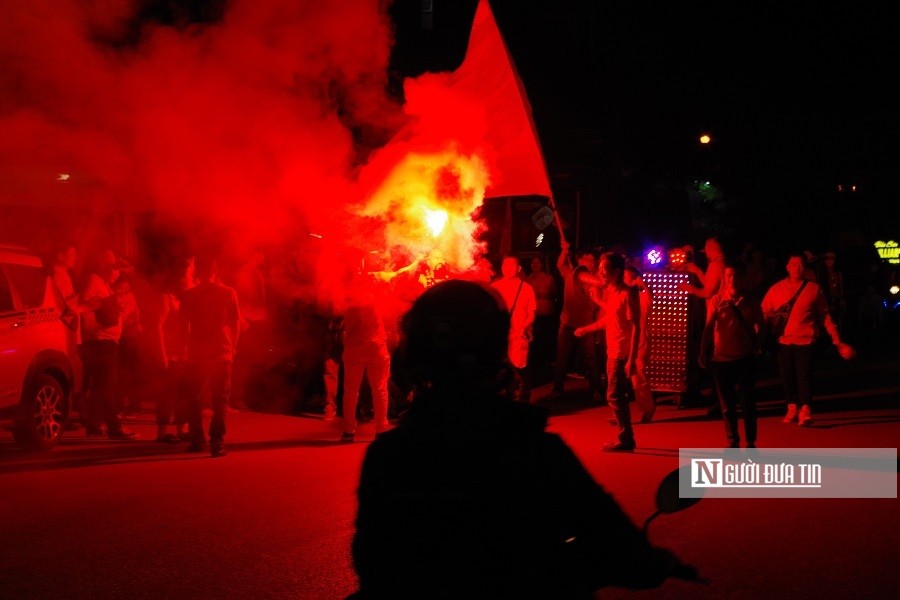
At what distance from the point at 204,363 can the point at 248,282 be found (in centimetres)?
313

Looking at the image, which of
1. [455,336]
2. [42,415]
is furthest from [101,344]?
[455,336]

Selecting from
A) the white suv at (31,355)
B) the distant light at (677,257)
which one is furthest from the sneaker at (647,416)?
the white suv at (31,355)

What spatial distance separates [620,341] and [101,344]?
5571 millimetres

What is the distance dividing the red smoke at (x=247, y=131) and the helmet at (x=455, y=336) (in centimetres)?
610

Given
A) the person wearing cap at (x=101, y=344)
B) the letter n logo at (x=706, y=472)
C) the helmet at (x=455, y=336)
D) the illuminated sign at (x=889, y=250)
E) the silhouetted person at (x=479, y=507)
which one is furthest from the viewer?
the illuminated sign at (x=889, y=250)

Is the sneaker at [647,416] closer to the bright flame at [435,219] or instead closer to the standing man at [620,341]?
the standing man at [620,341]

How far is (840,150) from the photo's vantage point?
1282 inches

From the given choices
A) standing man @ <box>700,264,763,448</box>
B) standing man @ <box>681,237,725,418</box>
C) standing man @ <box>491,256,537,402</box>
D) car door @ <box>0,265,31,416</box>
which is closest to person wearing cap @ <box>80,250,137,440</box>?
car door @ <box>0,265,31,416</box>

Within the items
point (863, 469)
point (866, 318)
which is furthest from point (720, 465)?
point (866, 318)

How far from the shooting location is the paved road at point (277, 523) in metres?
5.35

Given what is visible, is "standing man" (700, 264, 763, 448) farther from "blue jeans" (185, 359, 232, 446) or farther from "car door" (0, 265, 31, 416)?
"car door" (0, 265, 31, 416)

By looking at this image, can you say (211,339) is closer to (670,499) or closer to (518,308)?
(518,308)

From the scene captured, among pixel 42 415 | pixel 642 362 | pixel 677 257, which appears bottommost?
pixel 42 415

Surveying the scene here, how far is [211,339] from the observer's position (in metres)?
9.15
